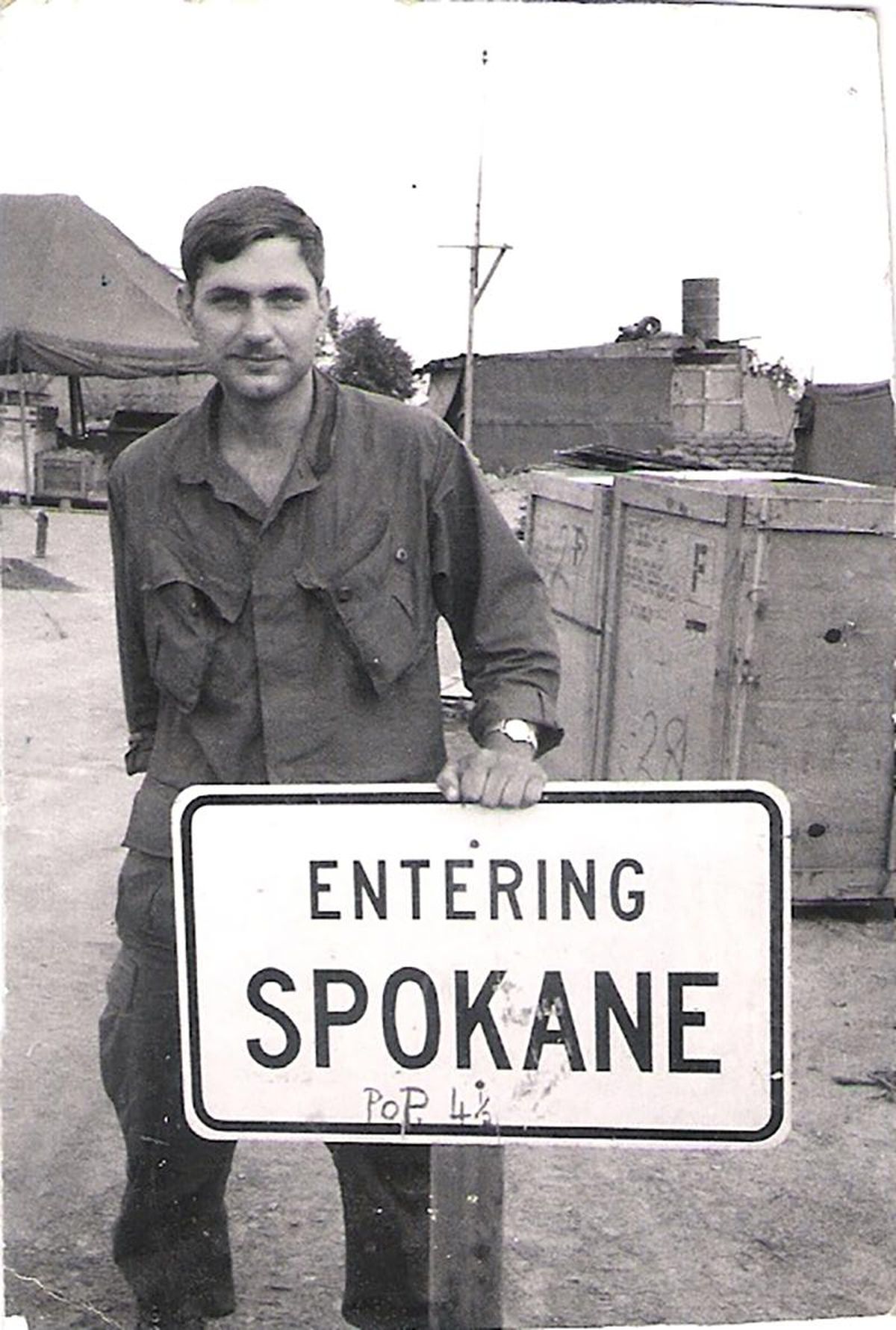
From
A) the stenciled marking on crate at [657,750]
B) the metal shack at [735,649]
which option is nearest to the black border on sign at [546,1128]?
the metal shack at [735,649]

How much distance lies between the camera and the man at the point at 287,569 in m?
2.28

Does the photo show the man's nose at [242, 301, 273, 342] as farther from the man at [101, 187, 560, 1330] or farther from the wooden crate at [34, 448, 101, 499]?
the wooden crate at [34, 448, 101, 499]

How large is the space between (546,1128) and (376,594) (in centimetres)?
76

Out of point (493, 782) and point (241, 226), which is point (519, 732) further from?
point (241, 226)

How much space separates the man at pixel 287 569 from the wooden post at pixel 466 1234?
307 mm

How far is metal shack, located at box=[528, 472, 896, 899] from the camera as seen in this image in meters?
3.63

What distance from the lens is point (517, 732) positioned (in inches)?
86.8

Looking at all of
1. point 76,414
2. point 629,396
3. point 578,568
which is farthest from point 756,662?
point 76,414

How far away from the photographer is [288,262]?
2.27 m

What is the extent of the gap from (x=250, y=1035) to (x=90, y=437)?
3.05 feet

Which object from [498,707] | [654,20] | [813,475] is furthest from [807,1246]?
[654,20]

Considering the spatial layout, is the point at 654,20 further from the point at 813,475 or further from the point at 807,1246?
the point at 807,1246

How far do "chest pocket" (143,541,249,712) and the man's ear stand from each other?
0.31m

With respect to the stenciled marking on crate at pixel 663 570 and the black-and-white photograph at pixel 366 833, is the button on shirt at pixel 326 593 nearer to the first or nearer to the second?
the black-and-white photograph at pixel 366 833
